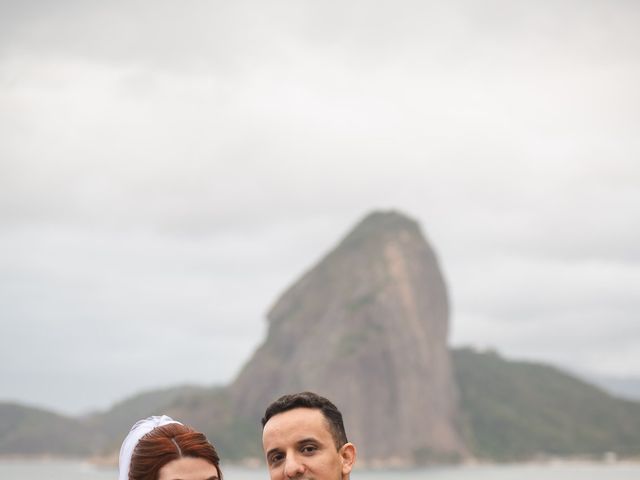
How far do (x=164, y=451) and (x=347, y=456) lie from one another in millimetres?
1129

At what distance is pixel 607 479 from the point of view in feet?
522

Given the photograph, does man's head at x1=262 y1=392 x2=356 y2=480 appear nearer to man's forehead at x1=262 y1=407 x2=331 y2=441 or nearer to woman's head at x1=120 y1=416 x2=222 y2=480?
man's forehead at x1=262 y1=407 x2=331 y2=441

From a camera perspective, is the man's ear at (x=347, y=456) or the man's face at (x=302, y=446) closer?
the man's face at (x=302, y=446)

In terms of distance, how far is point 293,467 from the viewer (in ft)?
16.0

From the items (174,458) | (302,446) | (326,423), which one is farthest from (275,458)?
(174,458)

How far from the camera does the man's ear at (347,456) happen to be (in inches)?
201

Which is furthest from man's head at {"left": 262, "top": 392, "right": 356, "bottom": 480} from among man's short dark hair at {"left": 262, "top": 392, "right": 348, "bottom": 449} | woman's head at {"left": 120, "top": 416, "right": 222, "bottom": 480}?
woman's head at {"left": 120, "top": 416, "right": 222, "bottom": 480}

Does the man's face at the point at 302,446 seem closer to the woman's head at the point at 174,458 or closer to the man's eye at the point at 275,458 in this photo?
the man's eye at the point at 275,458

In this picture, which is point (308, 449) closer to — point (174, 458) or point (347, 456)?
point (347, 456)

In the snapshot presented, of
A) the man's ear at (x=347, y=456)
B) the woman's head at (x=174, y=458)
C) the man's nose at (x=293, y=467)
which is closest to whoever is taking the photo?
the woman's head at (x=174, y=458)

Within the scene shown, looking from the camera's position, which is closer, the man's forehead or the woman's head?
the woman's head

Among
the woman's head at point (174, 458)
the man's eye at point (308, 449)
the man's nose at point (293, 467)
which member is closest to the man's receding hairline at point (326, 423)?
the man's eye at point (308, 449)

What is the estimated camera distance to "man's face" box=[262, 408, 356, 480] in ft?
→ 16.2

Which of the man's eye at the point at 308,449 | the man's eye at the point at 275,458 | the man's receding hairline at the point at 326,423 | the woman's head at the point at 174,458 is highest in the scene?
the man's receding hairline at the point at 326,423
